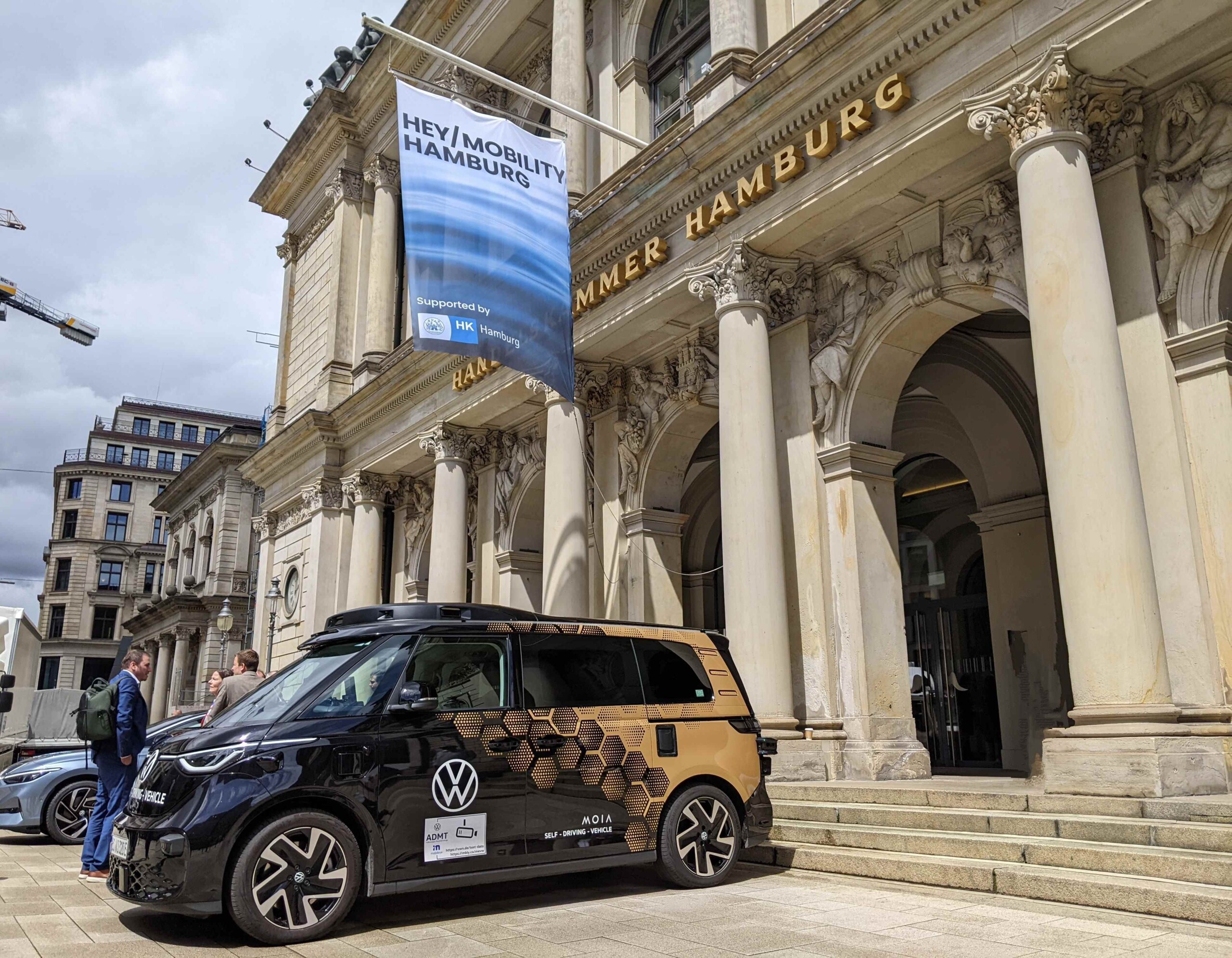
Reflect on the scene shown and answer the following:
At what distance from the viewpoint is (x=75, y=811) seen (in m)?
11.4

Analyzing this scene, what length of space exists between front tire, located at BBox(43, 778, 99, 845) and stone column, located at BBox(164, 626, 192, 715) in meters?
41.9

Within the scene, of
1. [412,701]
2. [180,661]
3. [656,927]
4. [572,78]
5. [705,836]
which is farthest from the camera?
[180,661]

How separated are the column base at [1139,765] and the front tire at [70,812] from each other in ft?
33.2

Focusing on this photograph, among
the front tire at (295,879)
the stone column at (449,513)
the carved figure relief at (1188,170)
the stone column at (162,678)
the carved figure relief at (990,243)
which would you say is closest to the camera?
the front tire at (295,879)

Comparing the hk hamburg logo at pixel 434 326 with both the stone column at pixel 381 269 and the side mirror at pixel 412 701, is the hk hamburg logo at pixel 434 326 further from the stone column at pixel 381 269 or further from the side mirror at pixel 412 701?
the stone column at pixel 381 269

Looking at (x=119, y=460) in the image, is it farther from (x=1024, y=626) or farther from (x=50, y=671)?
(x=1024, y=626)

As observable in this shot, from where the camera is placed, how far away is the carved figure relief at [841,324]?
493 inches

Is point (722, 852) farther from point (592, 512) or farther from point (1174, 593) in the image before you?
point (592, 512)

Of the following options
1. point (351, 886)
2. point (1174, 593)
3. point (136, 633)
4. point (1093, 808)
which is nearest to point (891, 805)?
point (1093, 808)

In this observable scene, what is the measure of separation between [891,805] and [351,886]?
4963mm

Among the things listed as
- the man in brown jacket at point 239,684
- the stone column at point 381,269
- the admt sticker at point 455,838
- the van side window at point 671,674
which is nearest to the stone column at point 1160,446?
the van side window at point 671,674

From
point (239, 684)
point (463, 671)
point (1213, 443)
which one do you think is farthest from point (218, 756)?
point (1213, 443)

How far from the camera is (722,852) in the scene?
7492 millimetres

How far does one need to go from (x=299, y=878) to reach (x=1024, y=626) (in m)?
11.6
